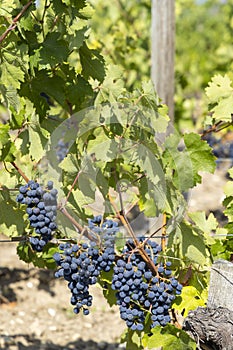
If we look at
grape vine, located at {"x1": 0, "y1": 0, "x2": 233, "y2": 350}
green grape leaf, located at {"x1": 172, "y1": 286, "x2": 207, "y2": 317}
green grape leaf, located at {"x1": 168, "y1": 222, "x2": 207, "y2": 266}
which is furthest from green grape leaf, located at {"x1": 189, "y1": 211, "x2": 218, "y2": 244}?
green grape leaf, located at {"x1": 172, "y1": 286, "x2": 207, "y2": 317}

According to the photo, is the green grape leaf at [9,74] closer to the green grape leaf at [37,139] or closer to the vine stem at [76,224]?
the green grape leaf at [37,139]

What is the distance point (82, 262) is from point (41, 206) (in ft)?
0.75

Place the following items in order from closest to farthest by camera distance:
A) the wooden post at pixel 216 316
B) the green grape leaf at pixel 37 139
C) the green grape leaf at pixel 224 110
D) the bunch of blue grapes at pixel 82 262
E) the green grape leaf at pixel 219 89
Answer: the wooden post at pixel 216 316 < the bunch of blue grapes at pixel 82 262 < the green grape leaf at pixel 37 139 < the green grape leaf at pixel 224 110 < the green grape leaf at pixel 219 89

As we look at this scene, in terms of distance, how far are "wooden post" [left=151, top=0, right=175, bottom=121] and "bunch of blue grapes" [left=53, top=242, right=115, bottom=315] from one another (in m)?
1.59

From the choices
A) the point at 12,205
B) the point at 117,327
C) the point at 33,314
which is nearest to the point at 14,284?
the point at 33,314

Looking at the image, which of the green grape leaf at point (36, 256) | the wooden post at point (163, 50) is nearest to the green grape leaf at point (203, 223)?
the green grape leaf at point (36, 256)

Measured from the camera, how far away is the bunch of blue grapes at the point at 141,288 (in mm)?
2002

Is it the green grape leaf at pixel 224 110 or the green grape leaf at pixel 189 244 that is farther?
the green grape leaf at pixel 224 110

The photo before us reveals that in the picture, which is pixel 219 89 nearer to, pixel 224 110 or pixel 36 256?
pixel 224 110

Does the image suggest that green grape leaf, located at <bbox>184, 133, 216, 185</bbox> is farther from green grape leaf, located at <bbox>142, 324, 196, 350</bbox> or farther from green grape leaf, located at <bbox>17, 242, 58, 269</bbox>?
green grape leaf, located at <bbox>17, 242, 58, 269</bbox>

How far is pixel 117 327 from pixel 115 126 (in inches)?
81.3

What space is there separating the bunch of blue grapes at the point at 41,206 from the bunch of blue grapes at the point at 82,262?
0.09 metres

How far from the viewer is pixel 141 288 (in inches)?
79.4

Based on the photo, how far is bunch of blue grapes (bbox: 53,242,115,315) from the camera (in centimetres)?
197
